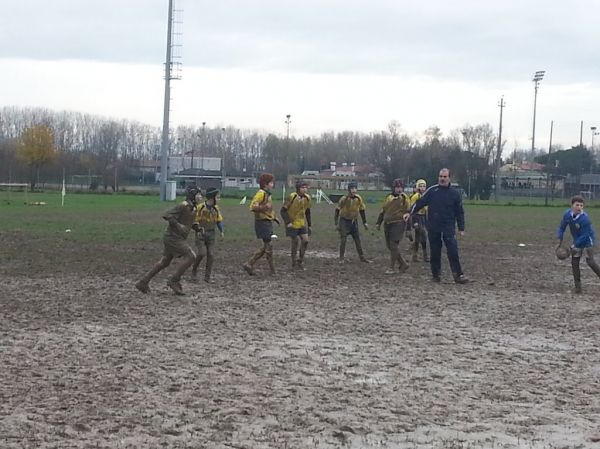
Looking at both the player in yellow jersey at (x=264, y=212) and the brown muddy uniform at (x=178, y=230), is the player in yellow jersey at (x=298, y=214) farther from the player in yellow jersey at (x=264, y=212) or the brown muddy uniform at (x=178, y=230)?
the brown muddy uniform at (x=178, y=230)

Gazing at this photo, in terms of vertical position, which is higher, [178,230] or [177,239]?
[178,230]

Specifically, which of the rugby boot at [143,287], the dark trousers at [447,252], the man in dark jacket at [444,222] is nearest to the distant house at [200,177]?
the man in dark jacket at [444,222]

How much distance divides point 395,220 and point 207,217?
4.00 metres

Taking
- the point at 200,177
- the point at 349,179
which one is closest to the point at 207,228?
the point at 200,177

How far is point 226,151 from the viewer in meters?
148

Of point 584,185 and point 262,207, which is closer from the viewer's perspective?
point 262,207

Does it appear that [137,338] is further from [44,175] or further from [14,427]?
[44,175]

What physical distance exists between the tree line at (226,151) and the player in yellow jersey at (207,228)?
218 ft

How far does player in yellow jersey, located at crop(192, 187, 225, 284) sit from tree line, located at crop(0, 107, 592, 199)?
218 feet

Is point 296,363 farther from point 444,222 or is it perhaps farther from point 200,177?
point 200,177

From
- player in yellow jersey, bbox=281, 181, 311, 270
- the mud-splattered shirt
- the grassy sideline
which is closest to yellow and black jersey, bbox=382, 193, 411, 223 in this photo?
player in yellow jersey, bbox=281, 181, 311, 270

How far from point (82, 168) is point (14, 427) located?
93.3 m

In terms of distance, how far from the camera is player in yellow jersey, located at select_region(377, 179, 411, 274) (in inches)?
653

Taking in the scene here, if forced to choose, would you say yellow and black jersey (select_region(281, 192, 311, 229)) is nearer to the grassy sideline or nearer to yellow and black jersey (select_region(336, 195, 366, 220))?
yellow and black jersey (select_region(336, 195, 366, 220))
